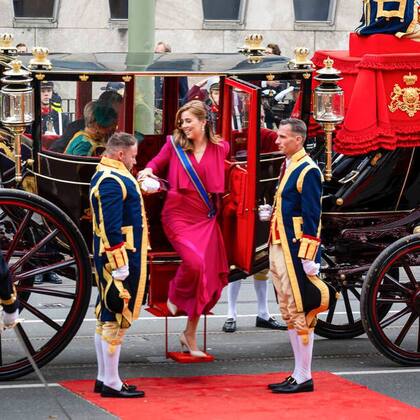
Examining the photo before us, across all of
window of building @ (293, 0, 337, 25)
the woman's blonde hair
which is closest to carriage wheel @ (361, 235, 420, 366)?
the woman's blonde hair

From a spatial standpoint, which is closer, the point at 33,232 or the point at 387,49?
the point at 33,232

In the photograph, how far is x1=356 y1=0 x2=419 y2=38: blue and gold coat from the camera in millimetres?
10906

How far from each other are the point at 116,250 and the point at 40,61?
1.57 meters

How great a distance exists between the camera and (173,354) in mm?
10227

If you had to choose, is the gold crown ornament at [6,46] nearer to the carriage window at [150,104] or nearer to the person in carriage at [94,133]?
the person in carriage at [94,133]

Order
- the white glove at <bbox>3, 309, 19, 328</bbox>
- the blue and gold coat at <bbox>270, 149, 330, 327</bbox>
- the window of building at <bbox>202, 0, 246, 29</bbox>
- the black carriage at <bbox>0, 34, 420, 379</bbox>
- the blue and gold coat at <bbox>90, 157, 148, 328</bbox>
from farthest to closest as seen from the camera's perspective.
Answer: the window of building at <bbox>202, 0, 246, 29</bbox>, the black carriage at <bbox>0, 34, 420, 379</bbox>, the blue and gold coat at <bbox>270, 149, 330, 327</bbox>, the blue and gold coat at <bbox>90, 157, 148, 328</bbox>, the white glove at <bbox>3, 309, 19, 328</bbox>

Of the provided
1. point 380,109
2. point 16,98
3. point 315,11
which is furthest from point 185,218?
point 315,11

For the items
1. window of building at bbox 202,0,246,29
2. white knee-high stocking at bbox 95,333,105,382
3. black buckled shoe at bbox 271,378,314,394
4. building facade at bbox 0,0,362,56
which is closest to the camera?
white knee-high stocking at bbox 95,333,105,382

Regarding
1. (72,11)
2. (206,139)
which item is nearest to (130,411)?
(206,139)

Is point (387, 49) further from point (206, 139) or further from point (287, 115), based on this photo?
point (206, 139)

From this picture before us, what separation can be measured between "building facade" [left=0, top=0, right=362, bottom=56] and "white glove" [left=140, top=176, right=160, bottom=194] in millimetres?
13855

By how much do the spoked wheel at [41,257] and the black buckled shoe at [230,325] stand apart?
1.91m

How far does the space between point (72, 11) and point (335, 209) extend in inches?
529

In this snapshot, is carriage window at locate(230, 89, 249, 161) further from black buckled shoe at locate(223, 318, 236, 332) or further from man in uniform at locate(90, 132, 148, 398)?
black buckled shoe at locate(223, 318, 236, 332)
